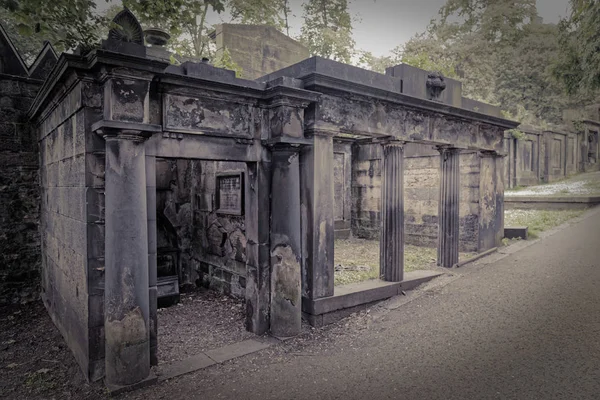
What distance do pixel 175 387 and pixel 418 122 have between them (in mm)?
5942

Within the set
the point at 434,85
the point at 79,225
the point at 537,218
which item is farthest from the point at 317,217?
the point at 537,218

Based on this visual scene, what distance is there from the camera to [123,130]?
12.7 ft

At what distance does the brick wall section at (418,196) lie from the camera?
972 centimetres

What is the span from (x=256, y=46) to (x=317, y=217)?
15571 millimetres

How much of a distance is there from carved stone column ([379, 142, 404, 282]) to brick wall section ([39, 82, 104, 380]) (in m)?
4.69

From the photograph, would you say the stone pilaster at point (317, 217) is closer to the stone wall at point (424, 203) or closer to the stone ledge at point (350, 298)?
the stone ledge at point (350, 298)

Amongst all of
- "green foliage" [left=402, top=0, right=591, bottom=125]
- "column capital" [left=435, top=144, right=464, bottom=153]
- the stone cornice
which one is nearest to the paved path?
"column capital" [left=435, top=144, right=464, bottom=153]

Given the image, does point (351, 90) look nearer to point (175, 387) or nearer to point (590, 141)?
point (175, 387)

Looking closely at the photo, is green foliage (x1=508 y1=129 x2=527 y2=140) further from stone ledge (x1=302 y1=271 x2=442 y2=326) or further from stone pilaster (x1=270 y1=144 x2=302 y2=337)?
stone pilaster (x1=270 y1=144 x2=302 y2=337)

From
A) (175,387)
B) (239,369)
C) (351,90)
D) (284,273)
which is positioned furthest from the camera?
(351,90)

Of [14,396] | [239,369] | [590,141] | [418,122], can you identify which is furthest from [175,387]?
[590,141]

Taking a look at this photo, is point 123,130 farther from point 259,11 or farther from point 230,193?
point 259,11

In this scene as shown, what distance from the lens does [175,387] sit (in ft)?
13.4

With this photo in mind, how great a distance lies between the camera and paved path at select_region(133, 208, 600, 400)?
387 centimetres
